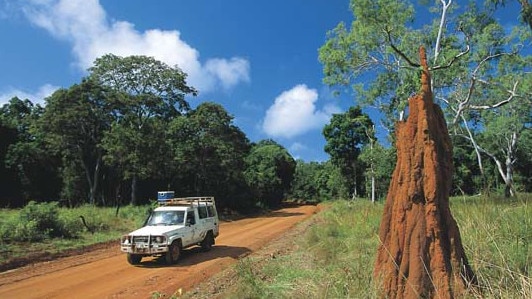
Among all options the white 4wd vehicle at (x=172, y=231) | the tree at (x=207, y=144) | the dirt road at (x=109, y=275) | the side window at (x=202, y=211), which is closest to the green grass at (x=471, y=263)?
the dirt road at (x=109, y=275)

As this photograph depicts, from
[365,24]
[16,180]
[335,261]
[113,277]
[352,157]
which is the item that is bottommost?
[113,277]

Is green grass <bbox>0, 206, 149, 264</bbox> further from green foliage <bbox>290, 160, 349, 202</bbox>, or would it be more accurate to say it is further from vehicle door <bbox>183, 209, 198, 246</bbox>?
green foliage <bbox>290, 160, 349, 202</bbox>

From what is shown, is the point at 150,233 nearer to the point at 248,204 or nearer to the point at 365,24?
the point at 365,24

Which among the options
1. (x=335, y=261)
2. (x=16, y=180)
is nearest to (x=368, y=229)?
(x=335, y=261)

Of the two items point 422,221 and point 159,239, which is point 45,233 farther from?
point 422,221

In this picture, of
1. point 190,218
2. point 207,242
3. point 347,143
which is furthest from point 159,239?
point 347,143

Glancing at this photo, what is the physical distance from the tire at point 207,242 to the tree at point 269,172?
2994cm

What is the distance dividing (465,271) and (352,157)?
5138cm

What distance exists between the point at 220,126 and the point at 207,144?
200 cm

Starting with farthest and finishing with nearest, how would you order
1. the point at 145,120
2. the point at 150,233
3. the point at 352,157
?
the point at 352,157 < the point at 145,120 < the point at 150,233

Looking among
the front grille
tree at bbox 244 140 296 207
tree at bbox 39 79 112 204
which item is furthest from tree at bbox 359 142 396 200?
tree at bbox 39 79 112 204

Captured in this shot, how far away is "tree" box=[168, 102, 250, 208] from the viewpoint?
37656 millimetres

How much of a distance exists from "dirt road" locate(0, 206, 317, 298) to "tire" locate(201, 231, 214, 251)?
24cm

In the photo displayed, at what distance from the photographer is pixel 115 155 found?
34031mm
